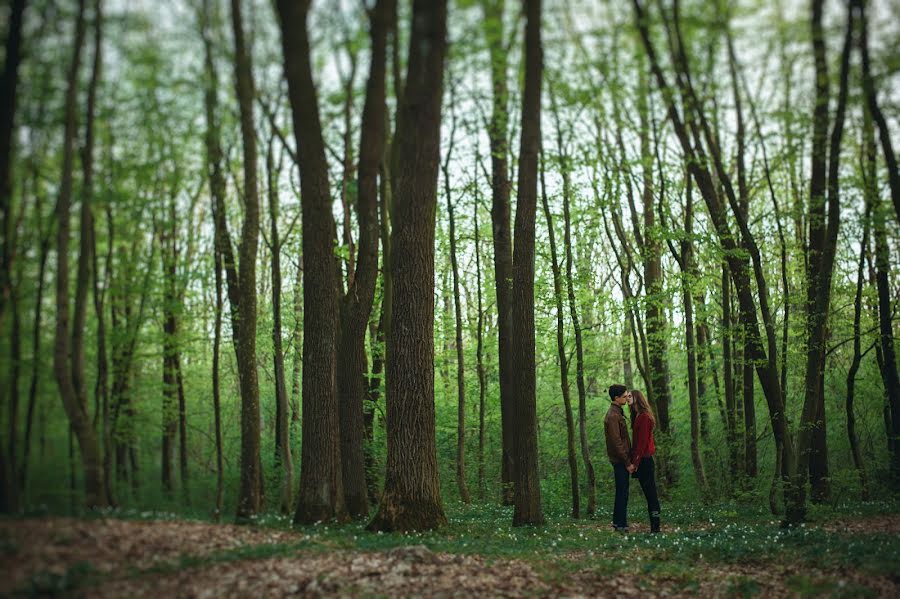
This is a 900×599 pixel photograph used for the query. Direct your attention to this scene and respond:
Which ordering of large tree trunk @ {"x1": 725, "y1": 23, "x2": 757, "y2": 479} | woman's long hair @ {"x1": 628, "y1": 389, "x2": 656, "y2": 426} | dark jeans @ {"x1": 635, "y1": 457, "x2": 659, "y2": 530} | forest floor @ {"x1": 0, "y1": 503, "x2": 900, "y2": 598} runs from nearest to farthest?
forest floor @ {"x1": 0, "y1": 503, "x2": 900, "y2": 598} → woman's long hair @ {"x1": 628, "y1": 389, "x2": 656, "y2": 426} → dark jeans @ {"x1": 635, "y1": 457, "x2": 659, "y2": 530} → large tree trunk @ {"x1": 725, "y1": 23, "x2": 757, "y2": 479}

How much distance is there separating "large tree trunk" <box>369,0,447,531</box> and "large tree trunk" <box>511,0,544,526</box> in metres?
1.78

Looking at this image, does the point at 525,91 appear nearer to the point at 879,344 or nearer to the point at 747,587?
the point at 747,587

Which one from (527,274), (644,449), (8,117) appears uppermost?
(8,117)

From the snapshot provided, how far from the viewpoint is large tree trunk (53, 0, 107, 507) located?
7.36 metres

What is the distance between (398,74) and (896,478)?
1510 cm

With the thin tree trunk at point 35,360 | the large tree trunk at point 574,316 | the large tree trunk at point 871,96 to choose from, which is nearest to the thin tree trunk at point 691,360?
the large tree trunk at point 574,316

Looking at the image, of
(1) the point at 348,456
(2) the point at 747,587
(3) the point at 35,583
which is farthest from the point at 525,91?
(3) the point at 35,583

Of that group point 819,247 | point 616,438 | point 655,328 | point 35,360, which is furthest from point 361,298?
point 655,328

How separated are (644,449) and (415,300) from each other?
15.6 feet

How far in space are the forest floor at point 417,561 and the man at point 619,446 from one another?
3.16 feet

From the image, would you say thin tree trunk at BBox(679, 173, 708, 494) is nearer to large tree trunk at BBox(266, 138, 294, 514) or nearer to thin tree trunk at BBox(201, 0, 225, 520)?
large tree trunk at BBox(266, 138, 294, 514)

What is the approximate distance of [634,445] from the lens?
472 inches

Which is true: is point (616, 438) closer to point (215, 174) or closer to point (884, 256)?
point (884, 256)

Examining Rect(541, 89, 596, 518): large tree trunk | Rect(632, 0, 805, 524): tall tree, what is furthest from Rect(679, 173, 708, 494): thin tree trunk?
Rect(541, 89, 596, 518): large tree trunk
